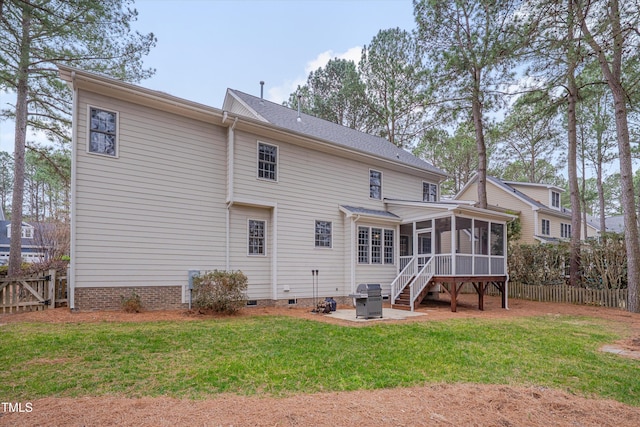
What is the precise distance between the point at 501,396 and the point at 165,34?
49.7 ft

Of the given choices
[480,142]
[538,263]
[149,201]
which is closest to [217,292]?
[149,201]

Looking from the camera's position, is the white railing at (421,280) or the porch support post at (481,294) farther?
the porch support post at (481,294)

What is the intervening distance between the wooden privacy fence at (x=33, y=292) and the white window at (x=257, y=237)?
5146mm

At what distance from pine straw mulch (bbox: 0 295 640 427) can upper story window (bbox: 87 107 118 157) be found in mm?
7217

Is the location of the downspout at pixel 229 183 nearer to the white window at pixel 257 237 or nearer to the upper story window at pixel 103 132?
the white window at pixel 257 237

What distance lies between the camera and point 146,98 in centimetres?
965

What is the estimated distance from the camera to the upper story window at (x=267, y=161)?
464 inches

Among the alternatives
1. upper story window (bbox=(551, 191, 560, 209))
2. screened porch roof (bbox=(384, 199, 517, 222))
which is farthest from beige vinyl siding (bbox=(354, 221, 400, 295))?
upper story window (bbox=(551, 191, 560, 209))

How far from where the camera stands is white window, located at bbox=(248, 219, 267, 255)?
11695mm

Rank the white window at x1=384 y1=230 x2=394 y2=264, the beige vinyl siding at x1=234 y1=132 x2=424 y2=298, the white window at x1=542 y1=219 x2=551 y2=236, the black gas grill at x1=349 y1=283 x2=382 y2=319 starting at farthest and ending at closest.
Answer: the white window at x1=542 y1=219 x2=551 y2=236 → the white window at x1=384 y1=230 x2=394 y2=264 → the beige vinyl siding at x1=234 y1=132 x2=424 y2=298 → the black gas grill at x1=349 y1=283 x2=382 y2=319

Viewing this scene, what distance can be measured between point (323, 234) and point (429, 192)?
700cm

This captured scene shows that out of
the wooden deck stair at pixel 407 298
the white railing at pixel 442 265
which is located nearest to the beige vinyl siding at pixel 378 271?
the wooden deck stair at pixel 407 298

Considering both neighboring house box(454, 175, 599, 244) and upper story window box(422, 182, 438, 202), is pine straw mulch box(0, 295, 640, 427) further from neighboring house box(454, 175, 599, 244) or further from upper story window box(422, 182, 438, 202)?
neighboring house box(454, 175, 599, 244)

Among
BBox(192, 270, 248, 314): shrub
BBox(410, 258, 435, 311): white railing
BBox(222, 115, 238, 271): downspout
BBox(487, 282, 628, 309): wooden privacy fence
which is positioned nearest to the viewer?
BBox(192, 270, 248, 314): shrub
